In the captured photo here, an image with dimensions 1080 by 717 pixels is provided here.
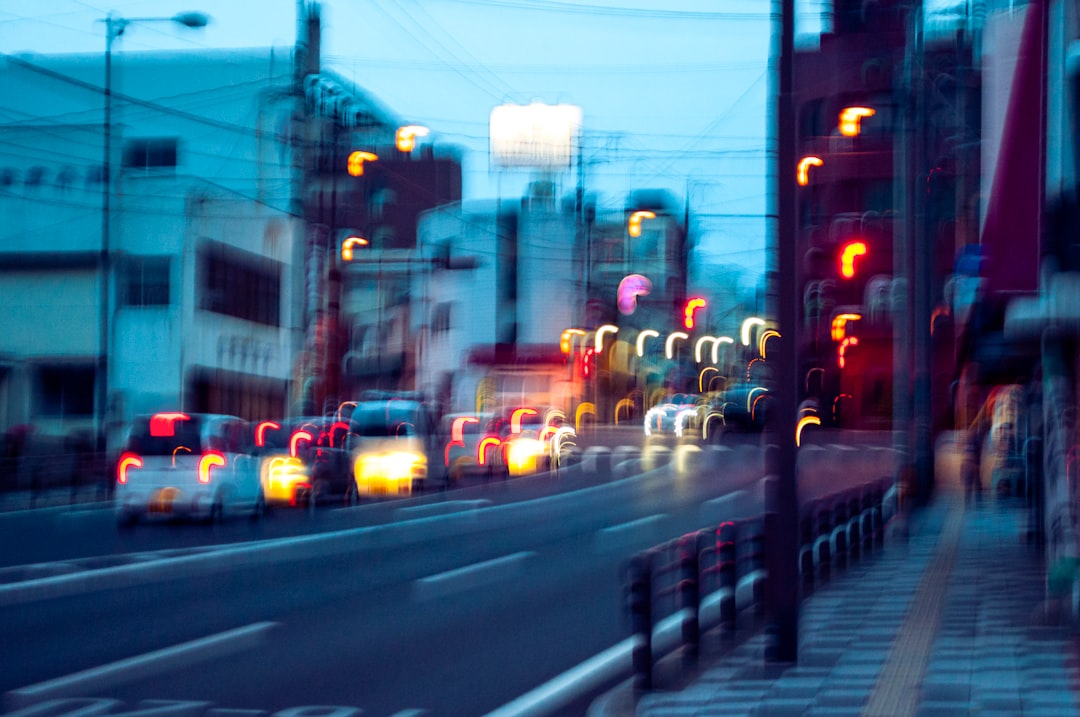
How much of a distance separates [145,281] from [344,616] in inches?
1313

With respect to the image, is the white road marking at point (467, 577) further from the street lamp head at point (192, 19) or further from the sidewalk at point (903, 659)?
the street lamp head at point (192, 19)

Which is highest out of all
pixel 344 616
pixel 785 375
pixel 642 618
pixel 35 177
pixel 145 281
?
pixel 35 177

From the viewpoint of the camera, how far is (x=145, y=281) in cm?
4466

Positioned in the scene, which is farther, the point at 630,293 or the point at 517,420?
the point at 630,293

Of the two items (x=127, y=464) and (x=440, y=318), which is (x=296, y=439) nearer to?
(x=127, y=464)

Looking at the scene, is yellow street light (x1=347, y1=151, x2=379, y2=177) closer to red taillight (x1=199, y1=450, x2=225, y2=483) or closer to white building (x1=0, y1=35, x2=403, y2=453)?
red taillight (x1=199, y1=450, x2=225, y2=483)

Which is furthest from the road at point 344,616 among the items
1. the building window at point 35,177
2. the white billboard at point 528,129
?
the white billboard at point 528,129

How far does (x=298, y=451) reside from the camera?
2781 cm

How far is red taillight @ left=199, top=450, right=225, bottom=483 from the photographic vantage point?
2317 centimetres

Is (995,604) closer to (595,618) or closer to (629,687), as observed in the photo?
(595,618)

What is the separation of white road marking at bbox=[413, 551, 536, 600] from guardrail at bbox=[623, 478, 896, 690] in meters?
1.90

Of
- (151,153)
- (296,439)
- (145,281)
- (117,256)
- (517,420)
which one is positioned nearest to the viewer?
(296,439)

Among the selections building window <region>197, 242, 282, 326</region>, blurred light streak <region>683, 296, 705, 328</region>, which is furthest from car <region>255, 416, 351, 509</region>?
building window <region>197, 242, 282, 326</region>

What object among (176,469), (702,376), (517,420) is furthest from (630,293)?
(702,376)
